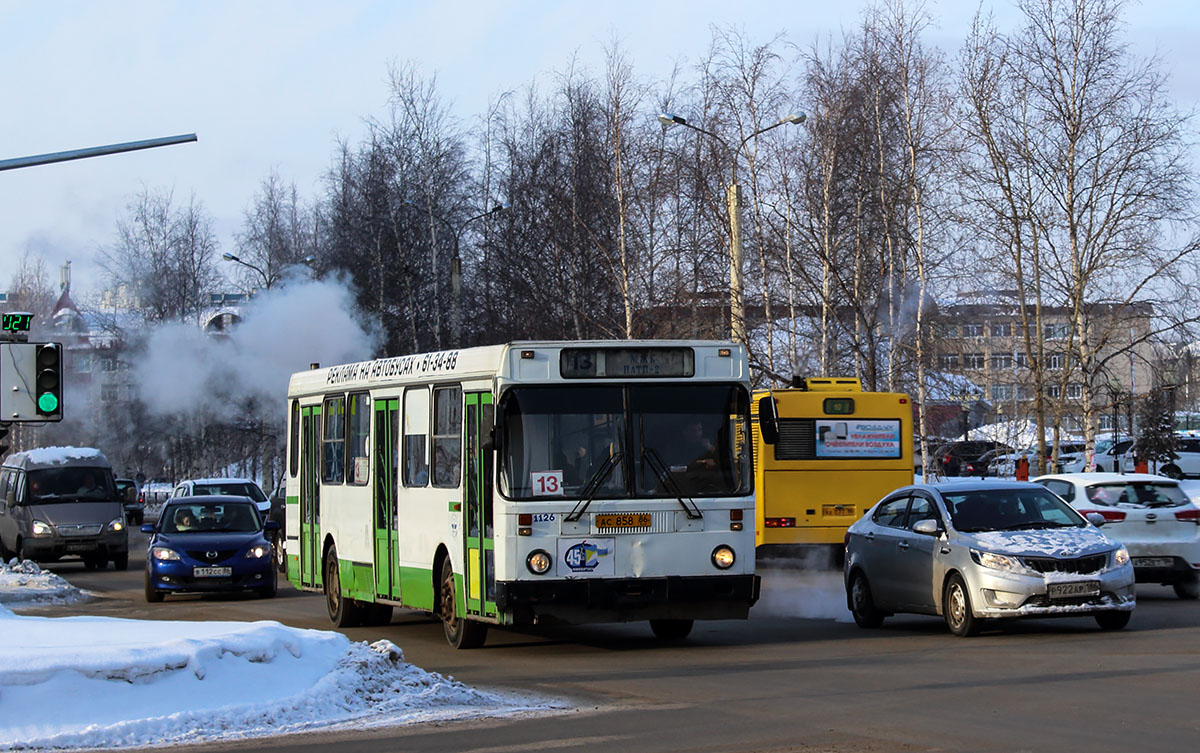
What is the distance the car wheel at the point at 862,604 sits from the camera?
1683 centimetres

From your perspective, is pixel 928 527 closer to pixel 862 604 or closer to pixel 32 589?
pixel 862 604

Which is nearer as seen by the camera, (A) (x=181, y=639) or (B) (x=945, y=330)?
(A) (x=181, y=639)

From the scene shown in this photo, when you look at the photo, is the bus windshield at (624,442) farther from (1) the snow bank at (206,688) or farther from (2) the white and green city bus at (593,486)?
(1) the snow bank at (206,688)

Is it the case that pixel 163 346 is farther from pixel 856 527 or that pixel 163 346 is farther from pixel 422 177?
pixel 856 527

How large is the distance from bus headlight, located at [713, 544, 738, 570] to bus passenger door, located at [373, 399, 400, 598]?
150 inches

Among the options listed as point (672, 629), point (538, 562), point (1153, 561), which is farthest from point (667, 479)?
point (1153, 561)

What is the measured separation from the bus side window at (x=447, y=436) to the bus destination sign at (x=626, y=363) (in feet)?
4.44

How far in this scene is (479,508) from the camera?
14625 millimetres

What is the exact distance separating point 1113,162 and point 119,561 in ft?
75.1

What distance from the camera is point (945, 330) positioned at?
130 ft

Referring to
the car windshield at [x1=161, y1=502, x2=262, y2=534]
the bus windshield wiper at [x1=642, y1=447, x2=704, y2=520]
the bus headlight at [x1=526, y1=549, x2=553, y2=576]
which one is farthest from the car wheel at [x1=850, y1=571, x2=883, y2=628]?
the car windshield at [x1=161, y1=502, x2=262, y2=534]

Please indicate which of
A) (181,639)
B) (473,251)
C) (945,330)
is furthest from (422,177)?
(181,639)

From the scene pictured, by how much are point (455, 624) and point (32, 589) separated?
38.2ft

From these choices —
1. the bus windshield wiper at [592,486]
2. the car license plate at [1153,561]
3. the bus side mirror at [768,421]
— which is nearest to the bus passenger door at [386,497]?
the bus windshield wiper at [592,486]
